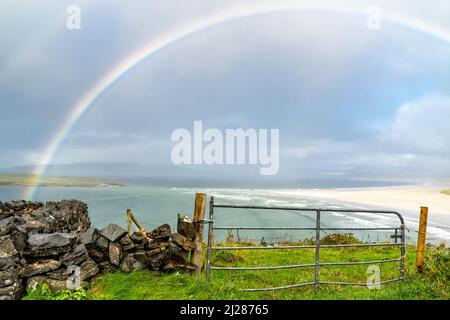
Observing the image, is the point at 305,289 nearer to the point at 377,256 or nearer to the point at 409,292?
the point at 409,292

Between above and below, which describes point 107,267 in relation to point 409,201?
above

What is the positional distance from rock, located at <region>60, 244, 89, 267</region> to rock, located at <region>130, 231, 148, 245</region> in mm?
868

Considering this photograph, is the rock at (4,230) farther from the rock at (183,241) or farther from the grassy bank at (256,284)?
the rock at (183,241)

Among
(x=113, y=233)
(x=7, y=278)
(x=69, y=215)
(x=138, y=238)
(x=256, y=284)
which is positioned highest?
(x=113, y=233)

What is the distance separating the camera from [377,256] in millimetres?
12344

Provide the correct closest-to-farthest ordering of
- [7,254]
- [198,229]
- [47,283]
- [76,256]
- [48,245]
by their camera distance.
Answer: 1. [7,254]
2. [47,283]
3. [48,245]
4. [76,256]
5. [198,229]

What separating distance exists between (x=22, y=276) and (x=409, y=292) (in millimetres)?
6526

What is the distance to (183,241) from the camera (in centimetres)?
672

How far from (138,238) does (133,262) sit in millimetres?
437

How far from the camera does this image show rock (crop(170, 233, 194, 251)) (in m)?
6.65

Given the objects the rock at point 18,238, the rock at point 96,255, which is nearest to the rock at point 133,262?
the rock at point 96,255

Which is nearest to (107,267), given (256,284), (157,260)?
(157,260)

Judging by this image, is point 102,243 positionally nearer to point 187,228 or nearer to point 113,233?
point 113,233
